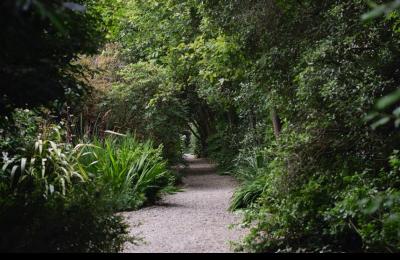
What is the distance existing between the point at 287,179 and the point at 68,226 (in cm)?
263

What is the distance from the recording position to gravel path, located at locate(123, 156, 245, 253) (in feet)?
18.3

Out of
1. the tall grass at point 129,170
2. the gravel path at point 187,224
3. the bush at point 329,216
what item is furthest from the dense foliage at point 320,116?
the tall grass at point 129,170

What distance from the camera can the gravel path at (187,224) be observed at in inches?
219

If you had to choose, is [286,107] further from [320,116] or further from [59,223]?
[59,223]

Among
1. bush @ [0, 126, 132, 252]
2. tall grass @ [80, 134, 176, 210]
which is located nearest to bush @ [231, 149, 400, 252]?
bush @ [0, 126, 132, 252]

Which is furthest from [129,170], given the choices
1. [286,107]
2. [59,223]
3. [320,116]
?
[59,223]

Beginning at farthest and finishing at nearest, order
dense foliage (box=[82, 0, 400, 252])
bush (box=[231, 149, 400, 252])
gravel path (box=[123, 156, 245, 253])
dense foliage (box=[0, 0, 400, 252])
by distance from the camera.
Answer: gravel path (box=[123, 156, 245, 253]) < dense foliage (box=[82, 0, 400, 252]) < bush (box=[231, 149, 400, 252]) < dense foliage (box=[0, 0, 400, 252])

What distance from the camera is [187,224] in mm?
7297

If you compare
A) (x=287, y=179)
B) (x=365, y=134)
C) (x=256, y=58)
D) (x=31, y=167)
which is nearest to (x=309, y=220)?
(x=287, y=179)

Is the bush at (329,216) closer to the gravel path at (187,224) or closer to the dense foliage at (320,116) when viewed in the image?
the dense foliage at (320,116)

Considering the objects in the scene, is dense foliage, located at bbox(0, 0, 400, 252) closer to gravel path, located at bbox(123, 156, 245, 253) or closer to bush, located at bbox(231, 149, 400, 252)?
bush, located at bbox(231, 149, 400, 252)

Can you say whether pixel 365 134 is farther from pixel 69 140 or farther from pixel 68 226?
pixel 69 140

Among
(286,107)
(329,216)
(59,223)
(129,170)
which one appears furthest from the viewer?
(129,170)

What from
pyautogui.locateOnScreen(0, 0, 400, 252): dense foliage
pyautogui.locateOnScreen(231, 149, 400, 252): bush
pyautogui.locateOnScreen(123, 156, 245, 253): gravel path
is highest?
pyautogui.locateOnScreen(0, 0, 400, 252): dense foliage
